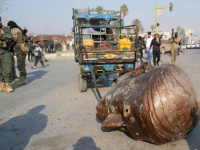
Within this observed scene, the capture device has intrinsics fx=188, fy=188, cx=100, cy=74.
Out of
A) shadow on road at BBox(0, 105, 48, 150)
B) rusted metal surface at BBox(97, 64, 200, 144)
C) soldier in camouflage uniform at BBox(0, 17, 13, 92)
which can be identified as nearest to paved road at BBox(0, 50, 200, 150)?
shadow on road at BBox(0, 105, 48, 150)

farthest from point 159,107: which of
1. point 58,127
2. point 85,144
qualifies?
point 58,127

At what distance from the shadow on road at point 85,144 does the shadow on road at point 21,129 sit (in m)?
0.82

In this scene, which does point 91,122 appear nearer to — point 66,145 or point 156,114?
point 66,145

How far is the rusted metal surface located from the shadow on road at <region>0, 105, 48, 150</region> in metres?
1.39

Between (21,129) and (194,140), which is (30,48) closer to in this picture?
(21,129)

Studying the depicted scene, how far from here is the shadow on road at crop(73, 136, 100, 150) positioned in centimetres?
279

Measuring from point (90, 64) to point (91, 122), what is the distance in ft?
6.99

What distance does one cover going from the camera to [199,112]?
2.70 meters

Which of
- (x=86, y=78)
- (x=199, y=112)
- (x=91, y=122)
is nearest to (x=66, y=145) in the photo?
(x=91, y=122)

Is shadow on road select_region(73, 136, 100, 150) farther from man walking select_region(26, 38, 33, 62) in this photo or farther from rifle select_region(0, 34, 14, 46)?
man walking select_region(26, 38, 33, 62)

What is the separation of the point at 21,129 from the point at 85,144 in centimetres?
135

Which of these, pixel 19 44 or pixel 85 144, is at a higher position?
pixel 19 44

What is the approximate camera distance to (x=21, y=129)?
11.4 feet

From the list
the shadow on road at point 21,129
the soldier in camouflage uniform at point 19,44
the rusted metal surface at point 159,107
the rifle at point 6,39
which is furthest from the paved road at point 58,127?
the soldier in camouflage uniform at point 19,44
